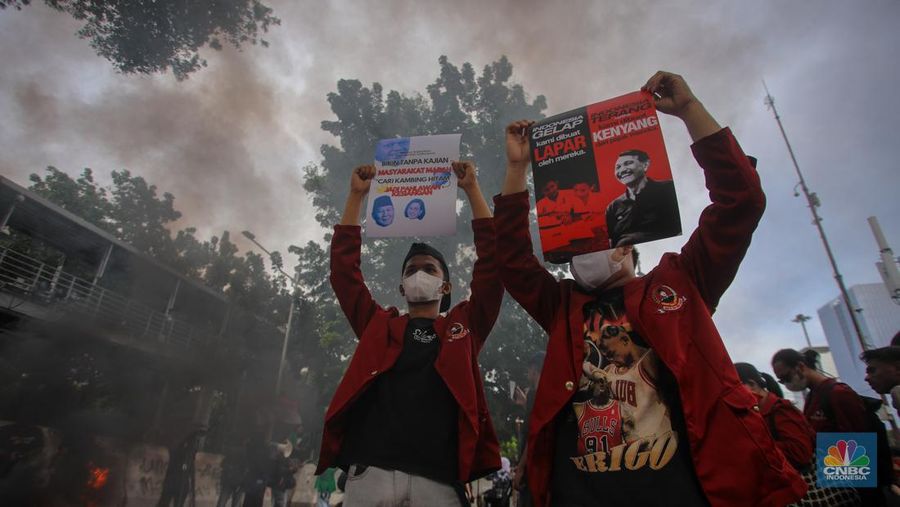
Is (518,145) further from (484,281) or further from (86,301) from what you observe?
(86,301)

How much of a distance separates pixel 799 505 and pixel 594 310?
2632mm

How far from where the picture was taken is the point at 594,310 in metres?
1.91

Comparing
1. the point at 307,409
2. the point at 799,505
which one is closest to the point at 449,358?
the point at 799,505

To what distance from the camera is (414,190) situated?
2.89m

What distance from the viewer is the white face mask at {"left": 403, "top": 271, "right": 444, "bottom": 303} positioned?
2666 millimetres

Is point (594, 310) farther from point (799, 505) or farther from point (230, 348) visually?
point (230, 348)

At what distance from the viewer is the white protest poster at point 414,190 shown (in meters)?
2.78

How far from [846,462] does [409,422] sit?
329 centimetres

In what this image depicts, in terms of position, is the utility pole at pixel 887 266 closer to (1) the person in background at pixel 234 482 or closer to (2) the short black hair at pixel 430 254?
(2) the short black hair at pixel 430 254

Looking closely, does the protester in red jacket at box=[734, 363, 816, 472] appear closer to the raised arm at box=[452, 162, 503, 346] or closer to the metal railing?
the raised arm at box=[452, 162, 503, 346]

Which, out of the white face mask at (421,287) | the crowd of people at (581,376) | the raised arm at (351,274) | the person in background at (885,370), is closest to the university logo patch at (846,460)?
the crowd of people at (581,376)

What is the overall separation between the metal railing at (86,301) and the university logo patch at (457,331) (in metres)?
12.5

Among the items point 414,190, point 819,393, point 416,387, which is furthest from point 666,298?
point 819,393

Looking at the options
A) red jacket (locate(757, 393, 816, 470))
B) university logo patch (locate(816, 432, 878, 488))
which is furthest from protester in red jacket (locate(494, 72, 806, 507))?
university logo patch (locate(816, 432, 878, 488))
